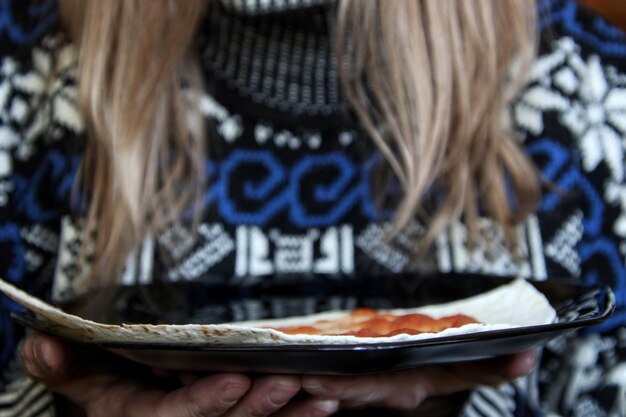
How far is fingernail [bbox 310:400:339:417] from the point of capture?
578mm

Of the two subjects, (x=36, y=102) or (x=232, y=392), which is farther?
(x=36, y=102)

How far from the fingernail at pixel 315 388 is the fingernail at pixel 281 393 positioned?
1 centimetres

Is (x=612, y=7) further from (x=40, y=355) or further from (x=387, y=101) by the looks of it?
(x=40, y=355)

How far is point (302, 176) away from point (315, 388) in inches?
18.0

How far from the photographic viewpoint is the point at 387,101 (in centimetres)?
100

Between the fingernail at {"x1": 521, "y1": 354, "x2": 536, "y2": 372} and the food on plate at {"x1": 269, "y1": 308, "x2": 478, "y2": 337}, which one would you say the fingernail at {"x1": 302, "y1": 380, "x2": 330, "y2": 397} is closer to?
the food on plate at {"x1": 269, "y1": 308, "x2": 478, "y2": 337}

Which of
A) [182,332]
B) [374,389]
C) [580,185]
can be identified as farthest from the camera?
[580,185]

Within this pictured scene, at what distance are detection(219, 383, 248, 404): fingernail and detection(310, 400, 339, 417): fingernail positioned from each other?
60mm

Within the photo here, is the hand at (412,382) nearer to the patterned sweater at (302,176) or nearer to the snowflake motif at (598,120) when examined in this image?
the patterned sweater at (302,176)

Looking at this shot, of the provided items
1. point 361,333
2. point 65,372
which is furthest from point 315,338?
point 65,372

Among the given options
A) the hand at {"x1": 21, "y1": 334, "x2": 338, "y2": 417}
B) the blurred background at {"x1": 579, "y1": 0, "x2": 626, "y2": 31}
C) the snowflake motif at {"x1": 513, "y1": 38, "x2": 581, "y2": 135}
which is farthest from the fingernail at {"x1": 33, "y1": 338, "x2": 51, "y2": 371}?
the blurred background at {"x1": 579, "y1": 0, "x2": 626, "y2": 31}

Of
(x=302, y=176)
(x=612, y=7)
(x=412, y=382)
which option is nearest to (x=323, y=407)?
(x=412, y=382)

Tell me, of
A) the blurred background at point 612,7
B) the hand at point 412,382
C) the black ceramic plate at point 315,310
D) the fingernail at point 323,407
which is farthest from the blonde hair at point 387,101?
the blurred background at point 612,7

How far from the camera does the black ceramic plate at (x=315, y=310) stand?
0.50 m
